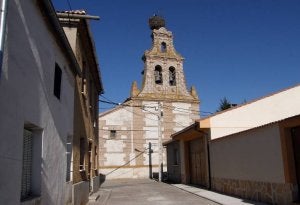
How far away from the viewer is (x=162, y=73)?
3369cm

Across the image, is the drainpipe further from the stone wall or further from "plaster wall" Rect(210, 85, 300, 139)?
"plaster wall" Rect(210, 85, 300, 139)

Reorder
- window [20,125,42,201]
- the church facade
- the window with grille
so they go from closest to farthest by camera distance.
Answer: window [20,125,42,201] < the window with grille < the church facade

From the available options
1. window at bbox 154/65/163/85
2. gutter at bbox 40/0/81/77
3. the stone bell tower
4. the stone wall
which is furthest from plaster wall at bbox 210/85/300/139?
window at bbox 154/65/163/85

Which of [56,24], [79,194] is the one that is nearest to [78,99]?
[79,194]

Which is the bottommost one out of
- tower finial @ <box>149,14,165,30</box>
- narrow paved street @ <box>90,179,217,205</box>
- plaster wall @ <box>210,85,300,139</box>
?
narrow paved street @ <box>90,179,217,205</box>

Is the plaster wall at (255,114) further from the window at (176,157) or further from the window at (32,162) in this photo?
the window at (32,162)

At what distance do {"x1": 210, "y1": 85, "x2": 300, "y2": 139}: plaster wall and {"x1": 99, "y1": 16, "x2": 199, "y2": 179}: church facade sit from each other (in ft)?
41.6

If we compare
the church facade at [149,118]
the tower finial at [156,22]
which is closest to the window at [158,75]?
the church facade at [149,118]

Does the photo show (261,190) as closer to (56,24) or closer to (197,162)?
(56,24)

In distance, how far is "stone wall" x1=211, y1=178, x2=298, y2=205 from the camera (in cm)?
1038

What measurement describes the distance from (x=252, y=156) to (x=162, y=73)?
→ 21.6m

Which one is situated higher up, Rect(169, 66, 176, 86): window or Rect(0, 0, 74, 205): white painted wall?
Rect(169, 66, 176, 86): window

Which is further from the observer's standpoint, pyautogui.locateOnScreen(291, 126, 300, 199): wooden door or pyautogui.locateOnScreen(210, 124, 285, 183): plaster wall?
pyautogui.locateOnScreen(210, 124, 285, 183): plaster wall

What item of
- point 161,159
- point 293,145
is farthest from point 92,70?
Answer: point 161,159
